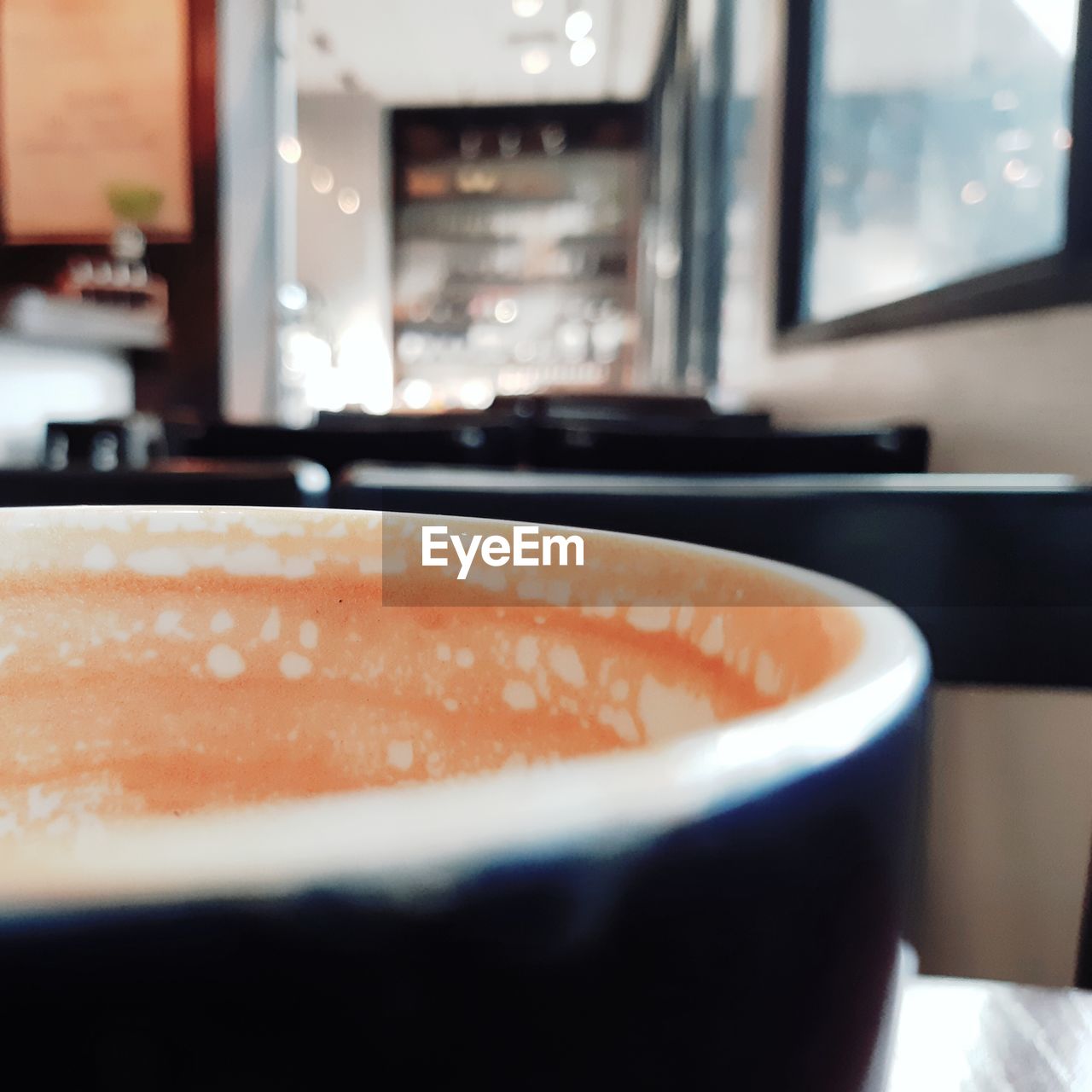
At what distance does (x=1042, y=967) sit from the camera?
3.63ft

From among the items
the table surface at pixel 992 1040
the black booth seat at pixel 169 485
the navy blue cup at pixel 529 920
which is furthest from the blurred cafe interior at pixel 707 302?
the navy blue cup at pixel 529 920

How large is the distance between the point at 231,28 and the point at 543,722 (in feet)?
15.8

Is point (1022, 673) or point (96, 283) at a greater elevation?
point (96, 283)

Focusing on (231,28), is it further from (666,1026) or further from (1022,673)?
(666,1026)

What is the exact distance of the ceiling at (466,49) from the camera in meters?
6.64

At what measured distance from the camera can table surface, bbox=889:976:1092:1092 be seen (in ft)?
0.97

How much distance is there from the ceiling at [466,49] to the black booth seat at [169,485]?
651 cm

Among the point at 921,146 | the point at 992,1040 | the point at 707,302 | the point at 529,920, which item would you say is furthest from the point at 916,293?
the point at 707,302

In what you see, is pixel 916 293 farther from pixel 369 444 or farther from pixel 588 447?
pixel 369 444

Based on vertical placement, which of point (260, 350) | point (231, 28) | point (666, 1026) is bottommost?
point (666, 1026)

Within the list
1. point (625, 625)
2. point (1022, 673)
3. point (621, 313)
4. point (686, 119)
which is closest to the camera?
point (625, 625)

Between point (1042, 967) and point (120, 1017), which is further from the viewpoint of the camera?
point (1042, 967)

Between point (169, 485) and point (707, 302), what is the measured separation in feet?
15.8

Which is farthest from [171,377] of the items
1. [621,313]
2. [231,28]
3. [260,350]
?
[621,313]
